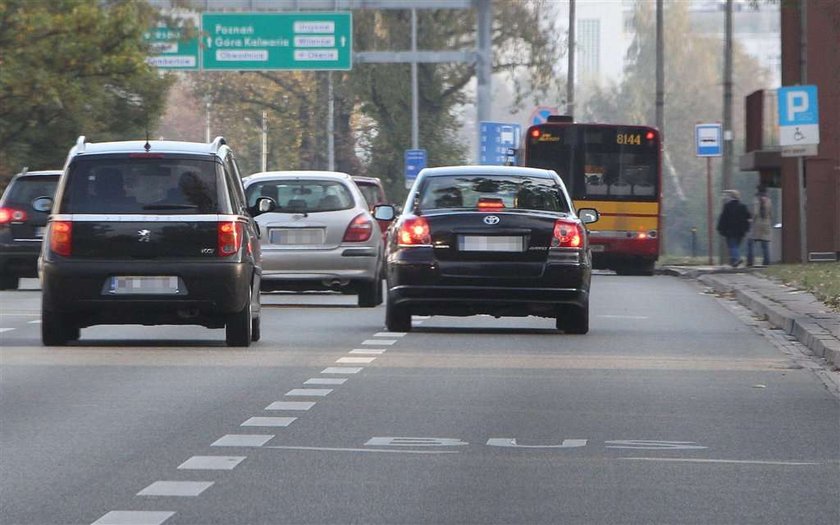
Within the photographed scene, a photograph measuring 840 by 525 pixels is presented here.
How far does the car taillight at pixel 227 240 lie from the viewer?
718 inches

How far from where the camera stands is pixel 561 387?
49.0ft

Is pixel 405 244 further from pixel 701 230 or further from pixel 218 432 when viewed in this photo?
pixel 701 230

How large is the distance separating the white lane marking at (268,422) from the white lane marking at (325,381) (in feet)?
7.90

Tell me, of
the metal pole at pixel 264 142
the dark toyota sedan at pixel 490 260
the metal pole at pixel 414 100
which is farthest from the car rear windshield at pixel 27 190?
the metal pole at pixel 264 142

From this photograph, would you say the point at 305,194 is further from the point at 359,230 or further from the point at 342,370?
the point at 342,370

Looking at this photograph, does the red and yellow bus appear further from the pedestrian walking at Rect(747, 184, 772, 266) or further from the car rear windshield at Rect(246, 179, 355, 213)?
the car rear windshield at Rect(246, 179, 355, 213)

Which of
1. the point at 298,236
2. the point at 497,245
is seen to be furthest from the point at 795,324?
the point at 298,236

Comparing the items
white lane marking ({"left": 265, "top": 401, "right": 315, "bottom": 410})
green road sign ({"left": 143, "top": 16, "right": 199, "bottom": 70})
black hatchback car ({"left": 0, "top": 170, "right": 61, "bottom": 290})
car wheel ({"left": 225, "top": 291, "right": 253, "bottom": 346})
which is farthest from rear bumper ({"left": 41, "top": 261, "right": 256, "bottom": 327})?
green road sign ({"left": 143, "top": 16, "right": 199, "bottom": 70})

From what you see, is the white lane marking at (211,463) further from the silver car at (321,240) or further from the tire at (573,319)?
the silver car at (321,240)

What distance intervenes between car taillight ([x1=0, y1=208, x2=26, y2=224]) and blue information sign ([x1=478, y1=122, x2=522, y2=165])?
28620mm

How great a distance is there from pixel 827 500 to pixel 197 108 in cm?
7721

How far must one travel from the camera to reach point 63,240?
18203 mm

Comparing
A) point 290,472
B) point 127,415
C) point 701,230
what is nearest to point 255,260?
point 127,415

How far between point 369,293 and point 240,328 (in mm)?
7971
